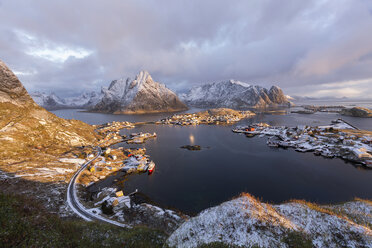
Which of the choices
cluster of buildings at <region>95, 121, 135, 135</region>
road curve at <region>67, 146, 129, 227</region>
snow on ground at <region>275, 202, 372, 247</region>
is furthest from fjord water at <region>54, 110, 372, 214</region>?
cluster of buildings at <region>95, 121, 135, 135</region>

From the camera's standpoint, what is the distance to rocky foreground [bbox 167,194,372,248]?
10.4 meters

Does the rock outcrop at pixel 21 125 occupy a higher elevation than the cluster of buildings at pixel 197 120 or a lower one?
higher

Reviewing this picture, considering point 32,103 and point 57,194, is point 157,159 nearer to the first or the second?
point 57,194

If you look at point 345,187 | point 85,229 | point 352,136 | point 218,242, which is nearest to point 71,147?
point 85,229

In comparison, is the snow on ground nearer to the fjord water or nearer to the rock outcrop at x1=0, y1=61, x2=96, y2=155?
the fjord water

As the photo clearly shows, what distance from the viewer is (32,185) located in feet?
76.8

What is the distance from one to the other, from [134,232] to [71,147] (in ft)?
152

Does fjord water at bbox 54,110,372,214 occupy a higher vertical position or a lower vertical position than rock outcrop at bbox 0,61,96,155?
lower

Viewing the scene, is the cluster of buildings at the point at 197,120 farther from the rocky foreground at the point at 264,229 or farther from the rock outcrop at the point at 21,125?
the rocky foreground at the point at 264,229

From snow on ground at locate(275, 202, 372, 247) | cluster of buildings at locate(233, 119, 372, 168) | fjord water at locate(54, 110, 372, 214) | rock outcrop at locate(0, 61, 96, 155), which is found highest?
rock outcrop at locate(0, 61, 96, 155)

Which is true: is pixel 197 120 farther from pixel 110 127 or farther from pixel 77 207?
pixel 77 207

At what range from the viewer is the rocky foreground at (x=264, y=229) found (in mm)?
10367

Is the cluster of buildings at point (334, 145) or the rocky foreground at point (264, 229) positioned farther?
the cluster of buildings at point (334, 145)

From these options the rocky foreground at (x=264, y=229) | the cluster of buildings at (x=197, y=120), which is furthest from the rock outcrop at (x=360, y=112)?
the rocky foreground at (x=264, y=229)
